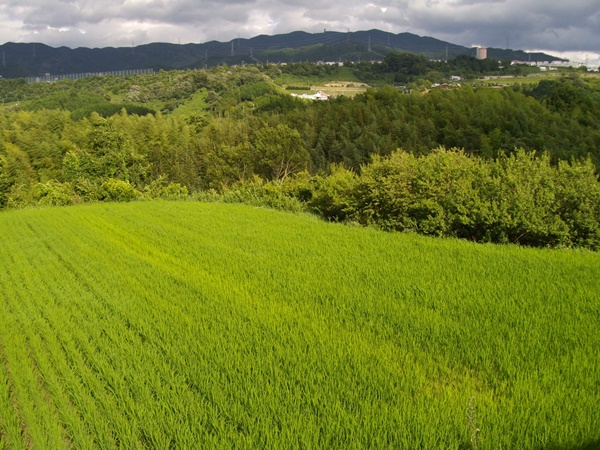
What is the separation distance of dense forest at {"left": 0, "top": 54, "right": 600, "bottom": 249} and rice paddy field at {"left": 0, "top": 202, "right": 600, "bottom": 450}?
209 cm

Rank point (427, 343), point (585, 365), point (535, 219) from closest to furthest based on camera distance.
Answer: point (585, 365)
point (427, 343)
point (535, 219)

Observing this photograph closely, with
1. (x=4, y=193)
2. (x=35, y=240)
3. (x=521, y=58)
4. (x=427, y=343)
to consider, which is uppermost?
(x=521, y=58)

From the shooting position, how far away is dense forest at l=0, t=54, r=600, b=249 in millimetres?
11688

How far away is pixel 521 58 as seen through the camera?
189 m

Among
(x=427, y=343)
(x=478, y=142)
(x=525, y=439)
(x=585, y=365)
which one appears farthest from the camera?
(x=478, y=142)

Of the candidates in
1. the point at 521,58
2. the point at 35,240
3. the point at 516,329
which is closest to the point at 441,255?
the point at 516,329

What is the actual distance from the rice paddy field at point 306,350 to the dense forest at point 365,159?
2095mm

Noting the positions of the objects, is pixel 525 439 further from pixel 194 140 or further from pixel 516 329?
pixel 194 140

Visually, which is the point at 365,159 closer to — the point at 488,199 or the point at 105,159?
the point at 105,159

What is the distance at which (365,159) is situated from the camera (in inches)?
1884

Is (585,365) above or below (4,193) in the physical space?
above

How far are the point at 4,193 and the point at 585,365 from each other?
4239cm

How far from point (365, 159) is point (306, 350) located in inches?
1728

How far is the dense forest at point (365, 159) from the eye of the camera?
1169 centimetres
